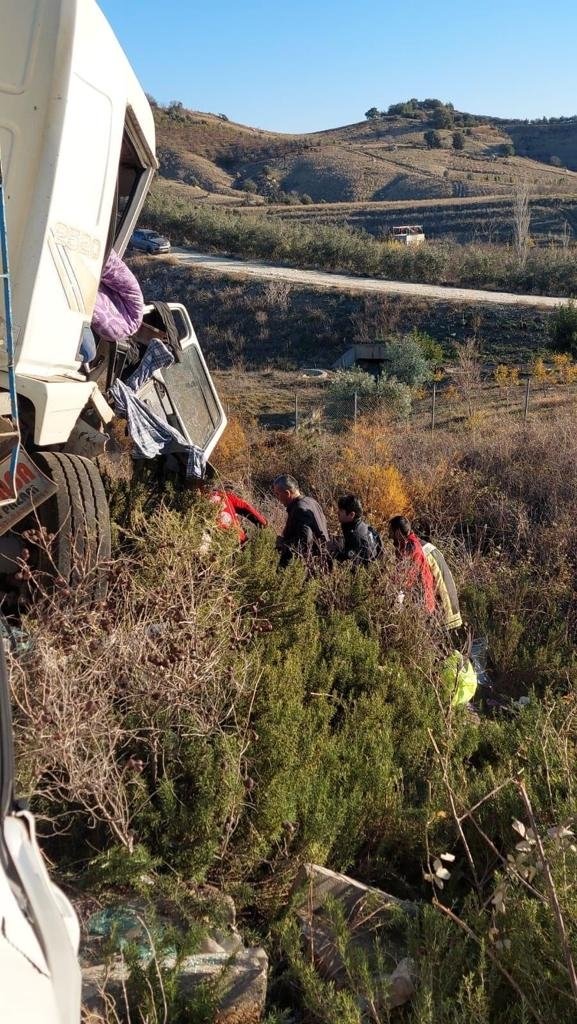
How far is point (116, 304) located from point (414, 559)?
2.84 m

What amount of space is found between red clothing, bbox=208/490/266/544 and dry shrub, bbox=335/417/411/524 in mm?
3210

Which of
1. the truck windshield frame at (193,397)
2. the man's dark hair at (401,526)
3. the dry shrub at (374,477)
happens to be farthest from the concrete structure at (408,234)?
the man's dark hair at (401,526)

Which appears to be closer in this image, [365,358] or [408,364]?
[408,364]

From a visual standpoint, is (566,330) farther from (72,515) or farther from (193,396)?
(72,515)

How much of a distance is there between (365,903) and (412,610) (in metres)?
2.91

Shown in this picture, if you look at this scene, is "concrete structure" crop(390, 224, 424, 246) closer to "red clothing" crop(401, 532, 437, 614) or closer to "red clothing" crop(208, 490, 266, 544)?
"red clothing" crop(208, 490, 266, 544)

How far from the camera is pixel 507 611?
7.60 meters

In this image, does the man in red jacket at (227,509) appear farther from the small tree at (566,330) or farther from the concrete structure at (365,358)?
the concrete structure at (365,358)

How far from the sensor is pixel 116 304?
628cm

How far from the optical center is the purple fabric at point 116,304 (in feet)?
19.9

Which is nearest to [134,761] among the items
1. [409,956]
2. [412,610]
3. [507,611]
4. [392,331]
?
[409,956]

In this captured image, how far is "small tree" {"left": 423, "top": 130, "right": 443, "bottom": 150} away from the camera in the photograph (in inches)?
2987

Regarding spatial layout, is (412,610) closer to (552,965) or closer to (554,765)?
(554,765)

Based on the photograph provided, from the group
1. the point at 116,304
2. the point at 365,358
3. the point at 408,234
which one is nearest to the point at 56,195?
the point at 116,304
